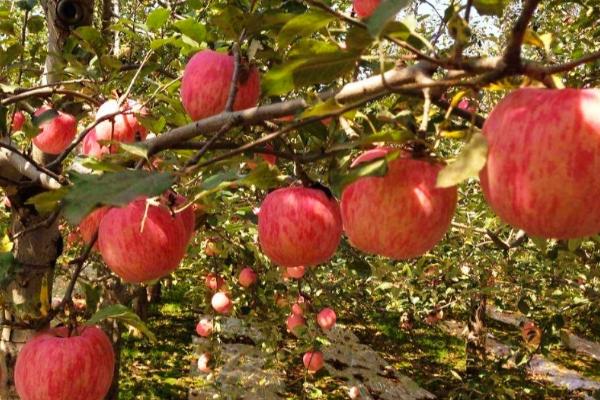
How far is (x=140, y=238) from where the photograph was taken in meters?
1.21

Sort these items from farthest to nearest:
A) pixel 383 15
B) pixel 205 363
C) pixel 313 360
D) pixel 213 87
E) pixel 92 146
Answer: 1. pixel 205 363
2. pixel 313 360
3. pixel 92 146
4. pixel 213 87
5. pixel 383 15

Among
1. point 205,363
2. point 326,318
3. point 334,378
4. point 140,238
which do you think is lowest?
point 334,378

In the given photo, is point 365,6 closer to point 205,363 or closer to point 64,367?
point 64,367

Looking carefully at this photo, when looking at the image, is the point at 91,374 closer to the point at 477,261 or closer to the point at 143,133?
the point at 143,133

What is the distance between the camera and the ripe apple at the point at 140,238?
3.99ft

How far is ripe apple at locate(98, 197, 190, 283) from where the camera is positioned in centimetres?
122

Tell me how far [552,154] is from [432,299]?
485 cm

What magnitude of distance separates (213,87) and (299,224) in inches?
19.8

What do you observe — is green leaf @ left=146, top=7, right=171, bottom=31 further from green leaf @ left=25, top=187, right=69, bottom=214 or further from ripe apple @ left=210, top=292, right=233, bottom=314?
ripe apple @ left=210, top=292, right=233, bottom=314

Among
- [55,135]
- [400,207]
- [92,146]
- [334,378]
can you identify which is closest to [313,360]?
[334,378]

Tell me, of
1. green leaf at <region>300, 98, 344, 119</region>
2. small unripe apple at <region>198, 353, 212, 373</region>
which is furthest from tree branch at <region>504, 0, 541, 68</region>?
small unripe apple at <region>198, 353, 212, 373</region>

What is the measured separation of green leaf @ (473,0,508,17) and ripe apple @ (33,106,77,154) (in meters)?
1.76

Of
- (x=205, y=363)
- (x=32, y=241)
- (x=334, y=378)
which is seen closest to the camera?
(x=32, y=241)

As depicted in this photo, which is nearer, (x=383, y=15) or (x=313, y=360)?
(x=383, y=15)
